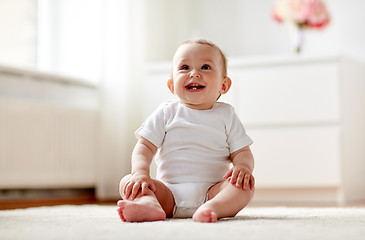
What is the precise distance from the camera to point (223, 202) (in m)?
1.34

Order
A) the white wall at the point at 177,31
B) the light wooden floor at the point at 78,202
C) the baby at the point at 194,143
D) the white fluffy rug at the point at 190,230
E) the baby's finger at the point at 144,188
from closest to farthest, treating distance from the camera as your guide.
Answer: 1. the white fluffy rug at the point at 190,230
2. the baby's finger at the point at 144,188
3. the baby at the point at 194,143
4. the light wooden floor at the point at 78,202
5. the white wall at the point at 177,31

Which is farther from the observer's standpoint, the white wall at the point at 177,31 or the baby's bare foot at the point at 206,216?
the white wall at the point at 177,31

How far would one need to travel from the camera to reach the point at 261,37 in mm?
3457

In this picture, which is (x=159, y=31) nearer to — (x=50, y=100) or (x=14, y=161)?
(x=50, y=100)

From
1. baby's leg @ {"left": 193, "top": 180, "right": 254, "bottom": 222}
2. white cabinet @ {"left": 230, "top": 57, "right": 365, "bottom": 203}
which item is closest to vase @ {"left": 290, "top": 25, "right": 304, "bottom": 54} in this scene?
white cabinet @ {"left": 230, "top": 57, "right": 365, "bottom": 203}

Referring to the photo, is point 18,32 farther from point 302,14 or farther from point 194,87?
point 194,87

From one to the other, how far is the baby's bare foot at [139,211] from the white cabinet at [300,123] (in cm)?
156

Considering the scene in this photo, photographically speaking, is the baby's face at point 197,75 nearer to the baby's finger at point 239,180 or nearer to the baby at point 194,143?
the baby at point 194,143

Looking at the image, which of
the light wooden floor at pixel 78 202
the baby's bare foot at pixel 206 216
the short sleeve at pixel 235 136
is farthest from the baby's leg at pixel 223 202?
the light wooden floor at pixel 78 202

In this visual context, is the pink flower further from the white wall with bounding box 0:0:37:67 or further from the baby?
the baby

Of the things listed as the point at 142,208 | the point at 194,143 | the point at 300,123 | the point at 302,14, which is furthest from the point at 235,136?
the point at 302,14

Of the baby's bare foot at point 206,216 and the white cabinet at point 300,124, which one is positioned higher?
the white cabinet at point 300,124

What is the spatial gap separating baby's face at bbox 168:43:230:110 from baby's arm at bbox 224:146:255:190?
0.17 metres

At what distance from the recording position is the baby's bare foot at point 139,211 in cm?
127
